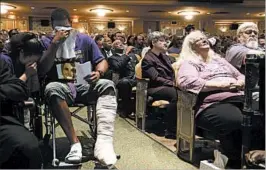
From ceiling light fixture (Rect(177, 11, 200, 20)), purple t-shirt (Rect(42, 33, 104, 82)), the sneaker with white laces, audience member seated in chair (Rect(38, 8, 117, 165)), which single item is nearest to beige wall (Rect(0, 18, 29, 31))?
ceiling light fixture (Rect(177, 11, 200, 20))

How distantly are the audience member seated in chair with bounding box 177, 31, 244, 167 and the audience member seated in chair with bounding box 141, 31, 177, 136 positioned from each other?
0.67 metres

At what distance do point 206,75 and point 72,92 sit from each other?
101cm

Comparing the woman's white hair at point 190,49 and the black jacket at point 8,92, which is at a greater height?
the woman's white hair at point 190,49

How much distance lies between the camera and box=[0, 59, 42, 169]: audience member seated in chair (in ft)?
5.95

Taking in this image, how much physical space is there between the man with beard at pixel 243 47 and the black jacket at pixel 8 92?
1.87m

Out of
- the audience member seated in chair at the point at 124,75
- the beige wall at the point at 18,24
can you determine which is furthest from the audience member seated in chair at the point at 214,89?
the beige wall at the point at 18,24

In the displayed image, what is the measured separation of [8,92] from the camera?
75.2 inches

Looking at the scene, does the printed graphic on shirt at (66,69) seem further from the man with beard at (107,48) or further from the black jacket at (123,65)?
the man with beard at (107,48)

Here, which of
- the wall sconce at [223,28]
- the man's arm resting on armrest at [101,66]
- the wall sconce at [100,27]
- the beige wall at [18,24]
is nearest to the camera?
the man's arm resting on armrest at [101,66]

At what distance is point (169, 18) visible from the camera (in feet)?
65.3

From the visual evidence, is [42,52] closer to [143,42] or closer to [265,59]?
[265,59]

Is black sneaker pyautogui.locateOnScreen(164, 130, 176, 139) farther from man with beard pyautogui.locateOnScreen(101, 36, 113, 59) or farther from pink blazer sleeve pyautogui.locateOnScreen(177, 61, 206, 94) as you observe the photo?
man with beard pyautogui.locateOnScreen(101, 36, 113, 59)

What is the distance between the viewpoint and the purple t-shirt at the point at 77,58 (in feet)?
8.97

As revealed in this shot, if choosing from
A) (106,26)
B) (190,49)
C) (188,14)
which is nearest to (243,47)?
(190,49)
